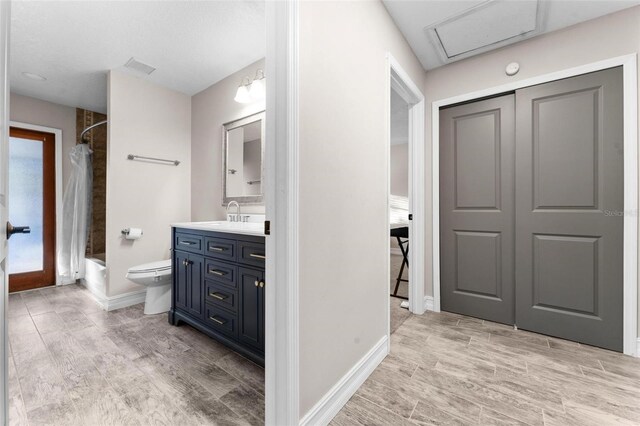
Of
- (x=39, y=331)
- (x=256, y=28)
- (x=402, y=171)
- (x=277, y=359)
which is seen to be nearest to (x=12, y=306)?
(x=39, y=331)

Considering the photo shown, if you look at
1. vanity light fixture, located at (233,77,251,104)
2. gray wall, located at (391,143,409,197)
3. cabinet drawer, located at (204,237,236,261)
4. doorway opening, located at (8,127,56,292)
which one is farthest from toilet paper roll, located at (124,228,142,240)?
gray wall, located at (391,143,409,197)

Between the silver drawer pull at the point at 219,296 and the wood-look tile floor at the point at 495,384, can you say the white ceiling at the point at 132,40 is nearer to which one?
the silver drawer pull at the point at 219,296

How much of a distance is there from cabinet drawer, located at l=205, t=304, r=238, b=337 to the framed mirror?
1060 mm

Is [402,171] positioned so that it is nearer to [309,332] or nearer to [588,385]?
[588,385]

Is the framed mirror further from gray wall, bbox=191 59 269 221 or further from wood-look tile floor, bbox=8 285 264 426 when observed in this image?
wood-look tile floor, bbox=8 285 264 426

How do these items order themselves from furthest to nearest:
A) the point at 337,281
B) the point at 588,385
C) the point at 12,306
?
the point at 12,306, the point at 588,385, the point at 337,281

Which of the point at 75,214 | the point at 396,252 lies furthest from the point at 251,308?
the point at 396,252

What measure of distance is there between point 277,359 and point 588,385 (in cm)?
178

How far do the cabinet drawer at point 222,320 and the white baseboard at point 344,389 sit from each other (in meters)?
0.76

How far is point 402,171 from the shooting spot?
5941 millimetres

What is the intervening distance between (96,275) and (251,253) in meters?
2.54

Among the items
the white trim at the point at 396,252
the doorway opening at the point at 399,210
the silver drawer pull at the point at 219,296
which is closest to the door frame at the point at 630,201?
the doorway opening at the point at 399,210

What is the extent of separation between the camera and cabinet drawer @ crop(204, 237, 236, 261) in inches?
69.9

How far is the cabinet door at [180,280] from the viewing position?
2.21 meters
